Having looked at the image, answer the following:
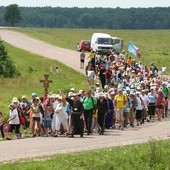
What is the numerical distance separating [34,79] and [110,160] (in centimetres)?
2644

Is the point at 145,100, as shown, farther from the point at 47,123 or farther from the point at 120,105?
the point at 47,123

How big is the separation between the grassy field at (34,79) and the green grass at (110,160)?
11.1 m

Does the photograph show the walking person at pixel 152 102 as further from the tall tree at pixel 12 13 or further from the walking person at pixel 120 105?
the tall tree at pixel 12 13

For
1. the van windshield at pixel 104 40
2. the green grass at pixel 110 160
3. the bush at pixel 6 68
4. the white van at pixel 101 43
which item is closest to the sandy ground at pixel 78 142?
the green grass at pixel 110 160

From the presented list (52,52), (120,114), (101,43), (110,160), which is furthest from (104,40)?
(110,160)

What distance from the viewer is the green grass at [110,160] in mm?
19125

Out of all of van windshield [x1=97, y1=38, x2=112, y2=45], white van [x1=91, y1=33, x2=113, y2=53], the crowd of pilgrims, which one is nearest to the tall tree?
white van [x1=91, y1=33, x2=113, y2=53]

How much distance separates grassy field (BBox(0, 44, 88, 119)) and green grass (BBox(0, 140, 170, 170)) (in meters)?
11.1

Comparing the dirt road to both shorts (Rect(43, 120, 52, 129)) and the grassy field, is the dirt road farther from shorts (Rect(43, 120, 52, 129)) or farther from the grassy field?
shorts (Rect(43, 120, 52, 129))

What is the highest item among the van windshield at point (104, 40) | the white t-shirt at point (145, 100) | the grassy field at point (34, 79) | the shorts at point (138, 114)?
the white t-shirt at point (145, 100)

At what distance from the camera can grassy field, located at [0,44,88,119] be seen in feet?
131

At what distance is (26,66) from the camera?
53500 millimetres

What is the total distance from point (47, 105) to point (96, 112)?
5.86 feet

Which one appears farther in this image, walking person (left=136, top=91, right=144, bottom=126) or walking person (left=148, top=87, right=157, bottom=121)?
walking person (left=148, top=87, right=157, bottom=121)
